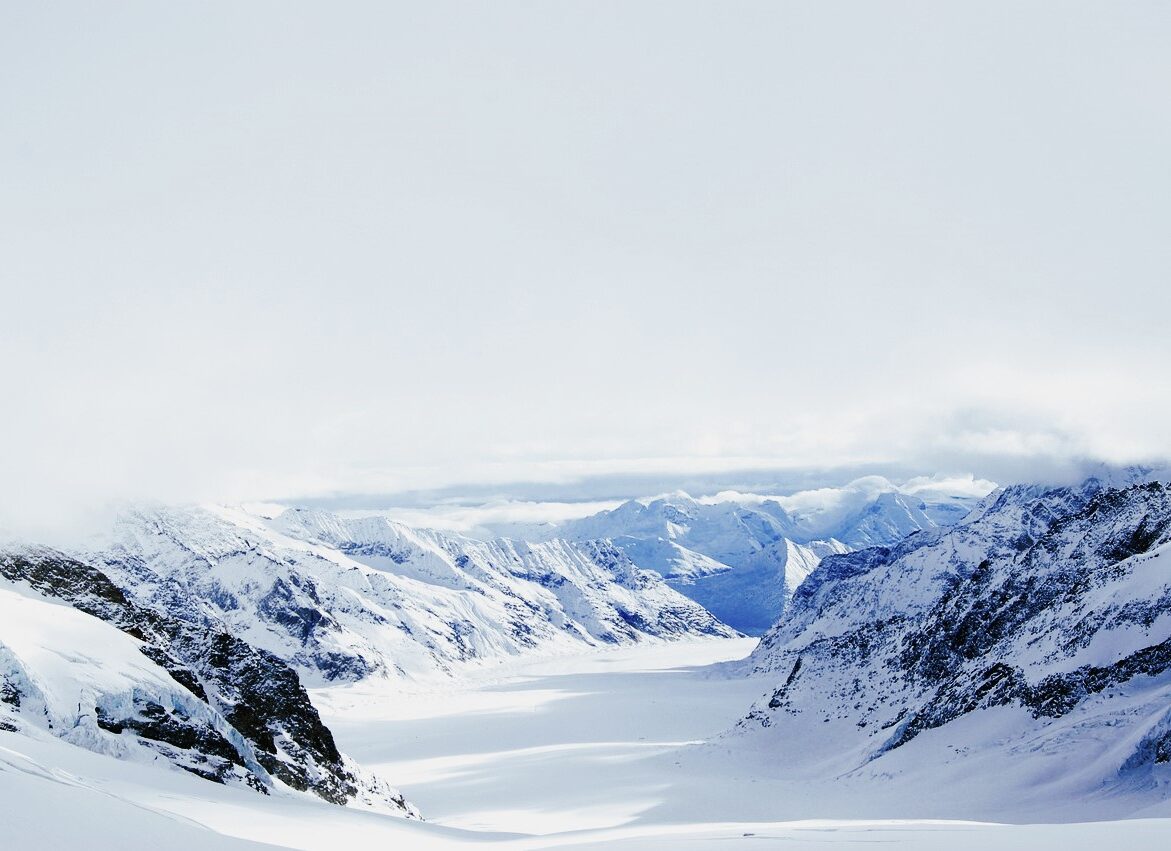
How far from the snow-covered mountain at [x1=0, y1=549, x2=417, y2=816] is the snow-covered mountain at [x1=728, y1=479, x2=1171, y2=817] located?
126ft

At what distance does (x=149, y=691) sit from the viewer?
32.1m

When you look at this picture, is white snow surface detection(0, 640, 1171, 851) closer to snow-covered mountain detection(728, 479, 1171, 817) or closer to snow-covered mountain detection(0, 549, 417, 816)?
snow-covered mountain detection(0, 549, 417, 816)

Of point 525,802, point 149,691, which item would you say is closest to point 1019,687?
point 525,802

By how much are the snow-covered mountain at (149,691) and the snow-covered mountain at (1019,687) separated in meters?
38.4

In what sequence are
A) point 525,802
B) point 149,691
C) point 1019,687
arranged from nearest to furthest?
point 149,691
point 1019,687
point 525,802

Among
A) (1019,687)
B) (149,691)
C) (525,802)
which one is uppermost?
(149,691)

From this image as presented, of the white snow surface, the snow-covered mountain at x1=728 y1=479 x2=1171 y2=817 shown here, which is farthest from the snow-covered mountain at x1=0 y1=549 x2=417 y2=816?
the snow-covered mountain at x1=728 y1=479 x2=1171 y2=817

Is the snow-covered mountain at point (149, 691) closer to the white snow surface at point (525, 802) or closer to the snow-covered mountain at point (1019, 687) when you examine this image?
the white snow surface at point (525, 802)

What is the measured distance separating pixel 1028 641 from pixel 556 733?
303 feet

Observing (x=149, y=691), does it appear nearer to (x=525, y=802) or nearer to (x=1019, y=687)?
(x=525, y=802)

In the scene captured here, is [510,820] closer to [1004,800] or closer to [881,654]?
[1004,800]

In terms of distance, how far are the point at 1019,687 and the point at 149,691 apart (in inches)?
2280

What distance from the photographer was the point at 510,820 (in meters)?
61.3

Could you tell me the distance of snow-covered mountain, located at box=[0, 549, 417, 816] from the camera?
28.6 metres
